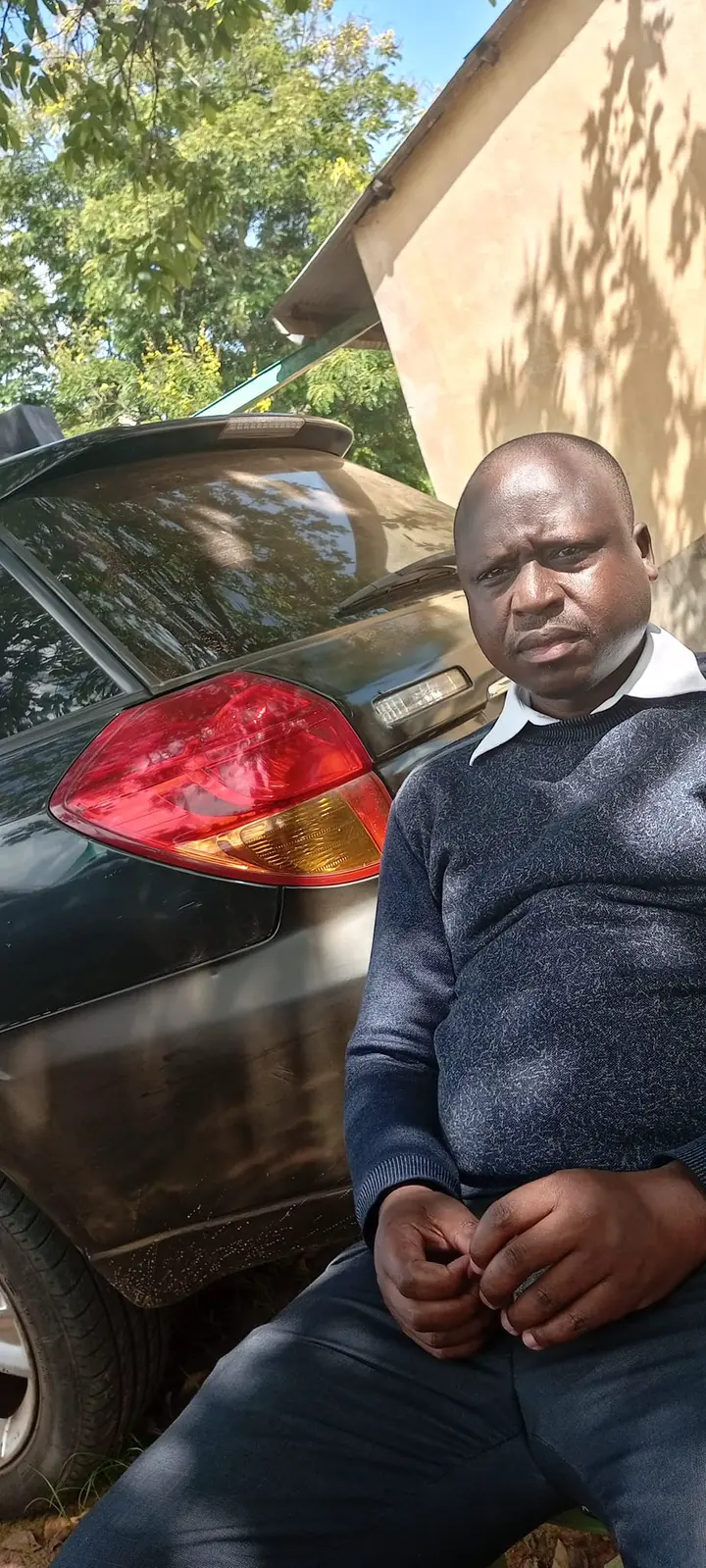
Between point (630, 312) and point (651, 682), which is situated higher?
point (651, 682)

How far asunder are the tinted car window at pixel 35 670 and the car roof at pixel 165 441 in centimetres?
25

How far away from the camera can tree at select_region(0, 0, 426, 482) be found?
73.4 ft

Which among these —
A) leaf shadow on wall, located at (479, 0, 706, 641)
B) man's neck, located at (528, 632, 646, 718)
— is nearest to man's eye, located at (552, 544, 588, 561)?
man's neck, located at (528, 632, 646, 718)

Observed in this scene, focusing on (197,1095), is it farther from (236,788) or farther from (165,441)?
(165,441)

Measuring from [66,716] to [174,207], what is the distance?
6.66 metres

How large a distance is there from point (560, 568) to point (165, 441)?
1314mm

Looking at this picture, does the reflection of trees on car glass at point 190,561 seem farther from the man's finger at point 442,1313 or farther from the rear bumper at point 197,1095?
the man's finger at point 442,1313

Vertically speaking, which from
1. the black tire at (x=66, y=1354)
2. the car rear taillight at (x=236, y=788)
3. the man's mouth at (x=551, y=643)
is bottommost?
the black tire at (x=66, y=1354)

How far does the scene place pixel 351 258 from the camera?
754 cm

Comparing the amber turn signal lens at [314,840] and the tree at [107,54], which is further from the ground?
the tree at [107,54]

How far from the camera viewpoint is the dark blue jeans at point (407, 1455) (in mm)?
1188

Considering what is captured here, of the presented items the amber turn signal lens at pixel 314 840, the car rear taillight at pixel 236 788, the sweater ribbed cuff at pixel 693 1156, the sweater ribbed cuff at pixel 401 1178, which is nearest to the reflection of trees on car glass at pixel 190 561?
the car rear taillight at pixel 236 788

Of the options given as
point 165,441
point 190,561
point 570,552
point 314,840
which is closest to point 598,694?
point 570,552

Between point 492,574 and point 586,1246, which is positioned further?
point 492,574
